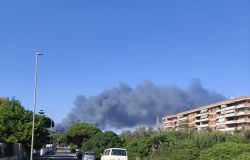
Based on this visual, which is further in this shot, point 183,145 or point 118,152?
point 118,152

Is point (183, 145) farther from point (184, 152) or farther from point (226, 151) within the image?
point (226, 151)

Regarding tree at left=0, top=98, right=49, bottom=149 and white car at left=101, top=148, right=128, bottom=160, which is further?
tree at left=0, top=98, right=49, bottom=149

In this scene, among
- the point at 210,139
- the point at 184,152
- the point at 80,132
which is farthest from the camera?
the point at 80,132

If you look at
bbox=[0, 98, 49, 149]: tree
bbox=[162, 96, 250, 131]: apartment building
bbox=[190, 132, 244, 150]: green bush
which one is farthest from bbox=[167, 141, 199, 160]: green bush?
bbox=[162, 96, 250, 131]: apartment building

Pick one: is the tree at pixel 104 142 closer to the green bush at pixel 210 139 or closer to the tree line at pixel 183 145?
the tree line at pixel 183 145

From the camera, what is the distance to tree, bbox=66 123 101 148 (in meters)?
92.5

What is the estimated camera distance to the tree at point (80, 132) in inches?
3640

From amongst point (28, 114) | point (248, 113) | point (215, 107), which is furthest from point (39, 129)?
point (215, 107)

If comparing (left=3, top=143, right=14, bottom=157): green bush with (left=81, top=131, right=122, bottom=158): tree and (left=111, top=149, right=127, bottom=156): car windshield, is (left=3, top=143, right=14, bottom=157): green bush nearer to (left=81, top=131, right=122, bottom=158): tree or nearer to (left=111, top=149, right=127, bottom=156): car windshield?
(left=111, top=149, right=127, bottom=156): car windshield

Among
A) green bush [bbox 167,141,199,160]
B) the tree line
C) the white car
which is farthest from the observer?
the white car

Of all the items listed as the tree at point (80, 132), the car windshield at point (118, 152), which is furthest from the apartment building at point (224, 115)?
the car windshield at point (118, 152)

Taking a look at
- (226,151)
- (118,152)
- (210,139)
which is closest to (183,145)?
(210,139)

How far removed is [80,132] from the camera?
93.0 meters

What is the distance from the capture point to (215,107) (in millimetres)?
143500
